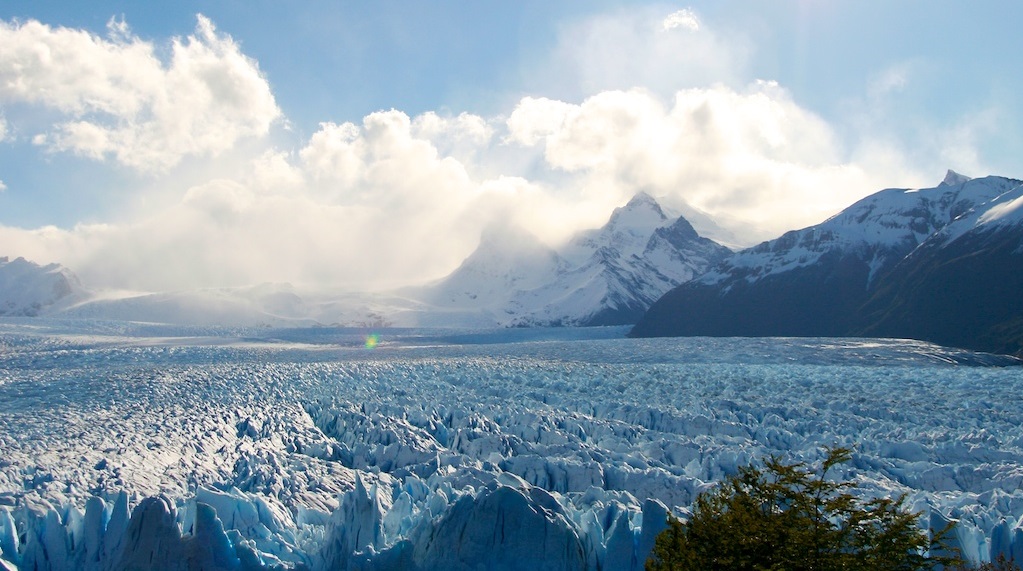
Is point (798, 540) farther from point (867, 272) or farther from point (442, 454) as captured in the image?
point (867, 272)

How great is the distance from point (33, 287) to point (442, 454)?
601 feet

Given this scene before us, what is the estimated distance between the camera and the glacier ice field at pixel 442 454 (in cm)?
1212

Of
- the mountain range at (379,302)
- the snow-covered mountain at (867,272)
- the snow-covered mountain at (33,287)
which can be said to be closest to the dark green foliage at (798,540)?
the snow-covered mountain at (867,272)

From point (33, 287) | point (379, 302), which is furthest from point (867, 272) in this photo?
point (33, 287)

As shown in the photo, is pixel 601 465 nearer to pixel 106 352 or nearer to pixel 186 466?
pixel 186 466

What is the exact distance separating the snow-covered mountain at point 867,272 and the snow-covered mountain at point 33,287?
12971cm

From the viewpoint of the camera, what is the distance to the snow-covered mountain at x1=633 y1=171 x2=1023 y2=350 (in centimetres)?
7431

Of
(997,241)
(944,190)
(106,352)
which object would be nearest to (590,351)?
(106,352)

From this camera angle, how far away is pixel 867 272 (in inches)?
3935

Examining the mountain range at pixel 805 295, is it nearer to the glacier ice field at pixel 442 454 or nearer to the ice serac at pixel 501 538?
the glacier ice field at pixel 442 454

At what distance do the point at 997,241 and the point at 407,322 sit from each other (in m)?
97.1

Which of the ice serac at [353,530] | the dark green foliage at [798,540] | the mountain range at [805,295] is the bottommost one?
the ice serac at [353,530]

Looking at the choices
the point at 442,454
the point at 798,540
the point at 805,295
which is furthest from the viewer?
the point at 805,295

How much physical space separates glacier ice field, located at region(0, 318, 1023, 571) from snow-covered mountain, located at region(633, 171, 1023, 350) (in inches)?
1837
